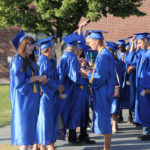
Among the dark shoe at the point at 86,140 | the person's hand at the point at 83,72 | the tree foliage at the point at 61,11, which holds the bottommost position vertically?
the dark shoe at the point at 86,140

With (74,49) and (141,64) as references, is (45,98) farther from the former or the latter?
(141,64)

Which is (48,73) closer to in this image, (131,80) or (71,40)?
(71,40)

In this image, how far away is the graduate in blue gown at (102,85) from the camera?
213 inches

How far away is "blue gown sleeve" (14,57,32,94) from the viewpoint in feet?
15.7

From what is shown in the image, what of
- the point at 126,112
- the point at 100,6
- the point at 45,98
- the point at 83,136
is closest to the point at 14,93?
the point at 45,98

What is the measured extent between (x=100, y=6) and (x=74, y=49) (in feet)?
37.6

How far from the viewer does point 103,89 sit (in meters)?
5.52

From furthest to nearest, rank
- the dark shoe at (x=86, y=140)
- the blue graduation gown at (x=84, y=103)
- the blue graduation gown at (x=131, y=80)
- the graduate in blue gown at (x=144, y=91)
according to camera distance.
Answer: the blue graduation gown at (x=131, y=80) → the graduate in blue gown at (x=144, y=91) → the dark shoe at (x=86, y=140) → the blue graduation gown at (x=84, y=103)

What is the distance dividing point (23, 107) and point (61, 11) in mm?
13133

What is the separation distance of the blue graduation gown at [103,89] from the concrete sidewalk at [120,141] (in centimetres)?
82

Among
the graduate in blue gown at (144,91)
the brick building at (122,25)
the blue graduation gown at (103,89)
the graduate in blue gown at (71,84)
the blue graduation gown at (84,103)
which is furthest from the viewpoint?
the brick building at (122,25)

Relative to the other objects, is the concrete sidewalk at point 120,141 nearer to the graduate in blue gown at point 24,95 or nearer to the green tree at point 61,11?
the graduate in blue gown at point 24,95

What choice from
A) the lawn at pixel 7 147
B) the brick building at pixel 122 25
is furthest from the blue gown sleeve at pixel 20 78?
the brick building at pixel 122 25

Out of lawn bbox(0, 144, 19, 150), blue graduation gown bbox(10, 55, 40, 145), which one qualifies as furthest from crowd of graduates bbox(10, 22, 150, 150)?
lawn bbox(0, 144, 19, 150)
